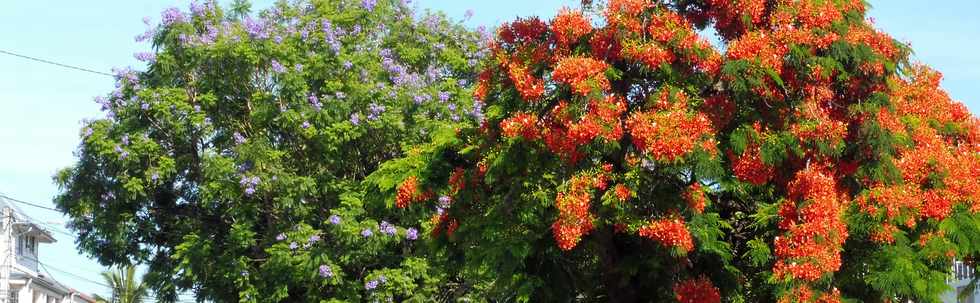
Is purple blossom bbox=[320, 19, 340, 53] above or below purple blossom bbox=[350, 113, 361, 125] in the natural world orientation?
above

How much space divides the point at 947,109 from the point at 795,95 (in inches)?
128

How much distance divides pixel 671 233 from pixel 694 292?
1.56 meters

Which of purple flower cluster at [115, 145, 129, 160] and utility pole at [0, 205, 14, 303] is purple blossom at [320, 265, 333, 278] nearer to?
purple flower cluster at [115, 145, 129, 160]

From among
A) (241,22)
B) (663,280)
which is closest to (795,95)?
(663,280)

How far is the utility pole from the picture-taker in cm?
3872

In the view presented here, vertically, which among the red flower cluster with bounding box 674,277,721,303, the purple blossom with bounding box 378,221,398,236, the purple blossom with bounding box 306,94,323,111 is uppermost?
the purple blossom with bounding box 306,94,323,111

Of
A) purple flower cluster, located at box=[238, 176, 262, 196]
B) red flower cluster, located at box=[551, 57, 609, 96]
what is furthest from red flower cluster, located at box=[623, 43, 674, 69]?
purple flower cluster, located at box=[238, 176, 262, 196]

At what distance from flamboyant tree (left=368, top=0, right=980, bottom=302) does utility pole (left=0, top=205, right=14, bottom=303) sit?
26841 millimetres

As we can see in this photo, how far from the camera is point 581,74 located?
13.6 meters

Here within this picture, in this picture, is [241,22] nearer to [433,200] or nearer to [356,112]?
[356,112]

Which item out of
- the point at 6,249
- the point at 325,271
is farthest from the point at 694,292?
the point at 6,249

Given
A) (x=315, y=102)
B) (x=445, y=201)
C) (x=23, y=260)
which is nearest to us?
(x=445, y=201)

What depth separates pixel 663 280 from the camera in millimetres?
15453

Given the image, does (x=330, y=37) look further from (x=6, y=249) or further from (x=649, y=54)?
(x=6, y=249)
